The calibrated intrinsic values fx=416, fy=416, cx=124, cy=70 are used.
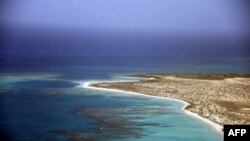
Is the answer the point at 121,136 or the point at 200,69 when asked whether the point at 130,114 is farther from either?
the point at 200,69

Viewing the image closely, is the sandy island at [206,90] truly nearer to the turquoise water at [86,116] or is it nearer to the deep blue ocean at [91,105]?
the deep blue ocean at [91,105]

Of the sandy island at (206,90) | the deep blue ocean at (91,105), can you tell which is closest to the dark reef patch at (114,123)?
the deep blue ocean at (91,105)

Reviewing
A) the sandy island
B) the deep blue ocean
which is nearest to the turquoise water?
the deep blue ocean

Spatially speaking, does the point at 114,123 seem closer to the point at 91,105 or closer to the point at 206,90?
the point at 91,105

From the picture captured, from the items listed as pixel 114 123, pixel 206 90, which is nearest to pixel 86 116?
pixel 114 123

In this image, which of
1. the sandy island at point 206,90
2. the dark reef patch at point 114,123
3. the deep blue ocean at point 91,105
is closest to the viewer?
the dark reef patch at point 114,123

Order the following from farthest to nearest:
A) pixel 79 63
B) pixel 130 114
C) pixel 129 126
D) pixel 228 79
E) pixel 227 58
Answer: pixel 79 63
pixel 227 58
pixel 228 79
pixel 130 114
pixel 129 126

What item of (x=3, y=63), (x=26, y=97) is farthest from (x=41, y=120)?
(x=3, y=63)
